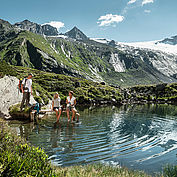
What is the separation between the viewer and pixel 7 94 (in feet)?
79.7

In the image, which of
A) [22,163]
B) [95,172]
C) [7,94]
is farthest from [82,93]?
[22,163]

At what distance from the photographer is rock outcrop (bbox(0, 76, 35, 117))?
21.9 m

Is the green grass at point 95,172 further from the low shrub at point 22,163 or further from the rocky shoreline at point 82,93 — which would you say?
the rocky shoreline at point 82,93

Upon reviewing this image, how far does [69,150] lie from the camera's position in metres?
11.1

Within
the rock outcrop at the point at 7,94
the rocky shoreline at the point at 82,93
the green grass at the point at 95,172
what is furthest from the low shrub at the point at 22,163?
the rock outcrop at the point at 7,94

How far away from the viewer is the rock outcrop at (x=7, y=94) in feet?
71.7

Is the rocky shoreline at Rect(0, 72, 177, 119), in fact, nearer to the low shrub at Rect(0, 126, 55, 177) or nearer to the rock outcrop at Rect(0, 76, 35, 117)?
the rock outcrop at Rect(0, 76, 35, 117)

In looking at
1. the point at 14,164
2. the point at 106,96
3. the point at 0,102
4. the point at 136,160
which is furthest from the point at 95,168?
the point at 106,96

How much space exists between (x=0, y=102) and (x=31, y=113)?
5001mm

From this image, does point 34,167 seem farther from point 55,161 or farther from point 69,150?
point 69,150

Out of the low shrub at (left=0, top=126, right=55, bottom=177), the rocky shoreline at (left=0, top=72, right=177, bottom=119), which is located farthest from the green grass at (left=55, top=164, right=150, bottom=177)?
the rocky shoreline at (left=0, top=72, right=177, bottom=119)

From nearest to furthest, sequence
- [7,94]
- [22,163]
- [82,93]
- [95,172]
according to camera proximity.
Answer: [22,163] < [95,172] < [7,94] < [82,93]

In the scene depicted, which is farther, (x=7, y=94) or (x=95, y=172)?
(x=7, y=94)

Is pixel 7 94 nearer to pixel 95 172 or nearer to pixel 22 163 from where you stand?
pixel 95 172
